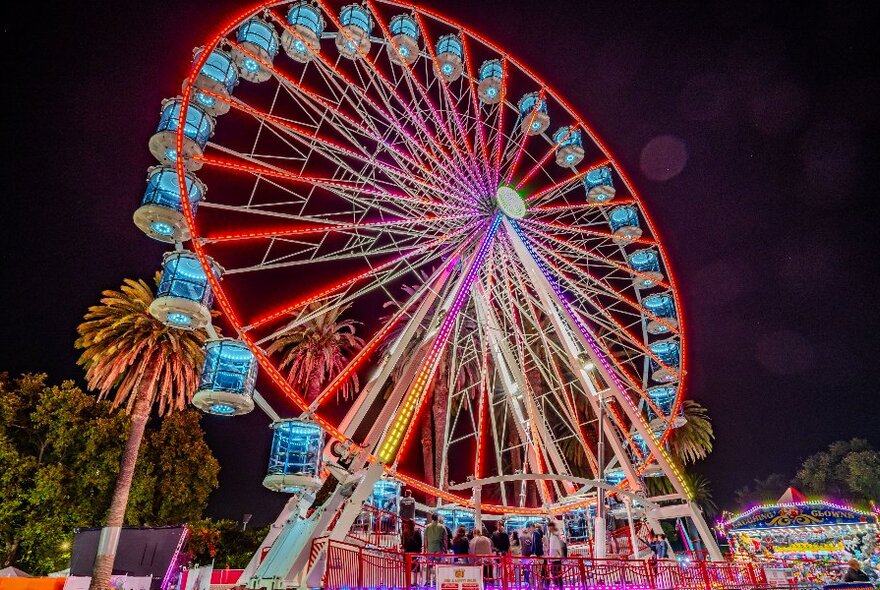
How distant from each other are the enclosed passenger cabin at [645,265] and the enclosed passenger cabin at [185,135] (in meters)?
13.6

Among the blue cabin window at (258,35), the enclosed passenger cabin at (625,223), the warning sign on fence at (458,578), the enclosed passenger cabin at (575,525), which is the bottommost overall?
the warning sign on fence at (458,578)

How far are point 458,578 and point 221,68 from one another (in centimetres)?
1252

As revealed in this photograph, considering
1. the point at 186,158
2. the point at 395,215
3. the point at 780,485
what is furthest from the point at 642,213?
the point at 780,485

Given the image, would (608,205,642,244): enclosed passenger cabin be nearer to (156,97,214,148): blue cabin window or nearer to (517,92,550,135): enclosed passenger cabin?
(517,92,550,135): enclosed passenger cabin

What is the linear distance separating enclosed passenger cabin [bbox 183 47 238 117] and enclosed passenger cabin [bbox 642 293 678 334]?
13.9 meters

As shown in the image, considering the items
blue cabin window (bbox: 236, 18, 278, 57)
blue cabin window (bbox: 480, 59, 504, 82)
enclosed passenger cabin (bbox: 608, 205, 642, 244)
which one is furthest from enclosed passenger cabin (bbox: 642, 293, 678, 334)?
blue cabin window (bbox: 236, 18, 278, 57)

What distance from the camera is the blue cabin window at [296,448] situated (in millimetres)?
11977

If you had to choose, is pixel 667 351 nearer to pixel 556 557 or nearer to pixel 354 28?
pixel 556 557

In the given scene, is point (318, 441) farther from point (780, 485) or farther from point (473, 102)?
point (780, 485)

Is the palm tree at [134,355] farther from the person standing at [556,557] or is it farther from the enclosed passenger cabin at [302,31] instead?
the person standing at [556,557]

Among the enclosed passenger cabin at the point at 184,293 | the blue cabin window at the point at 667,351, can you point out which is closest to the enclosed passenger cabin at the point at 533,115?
the blue cabin window at the point at 667,351

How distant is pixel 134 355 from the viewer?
81.0 ft

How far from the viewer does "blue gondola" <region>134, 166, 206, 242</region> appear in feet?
43.6

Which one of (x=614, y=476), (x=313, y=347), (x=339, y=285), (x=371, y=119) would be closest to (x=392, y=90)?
(x=371, y=119)
